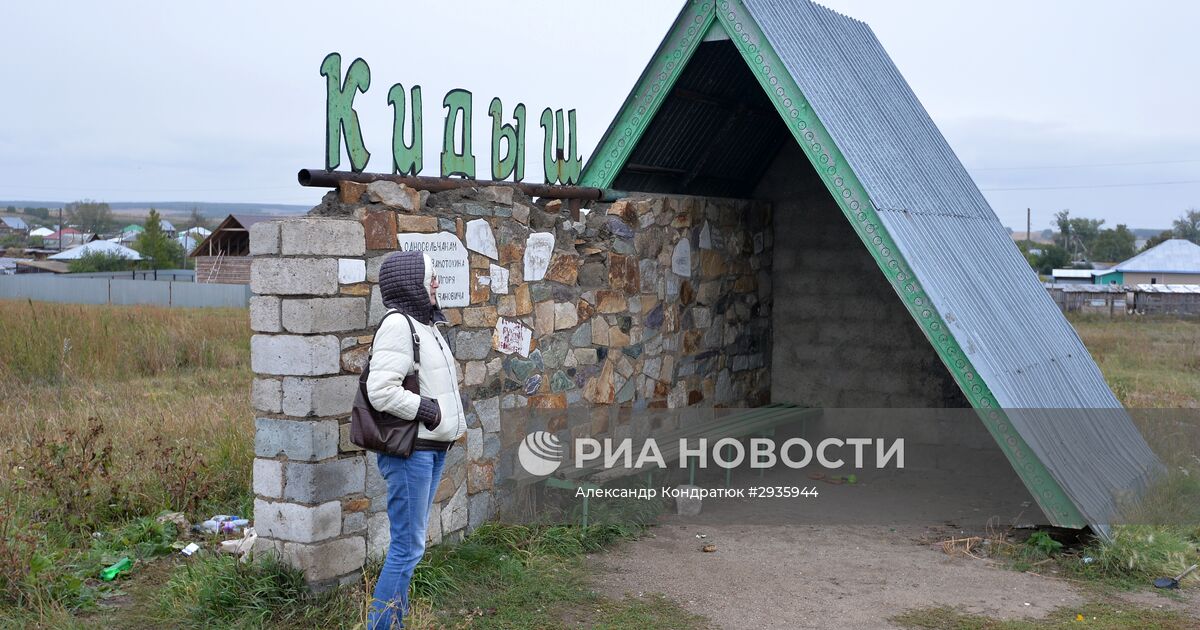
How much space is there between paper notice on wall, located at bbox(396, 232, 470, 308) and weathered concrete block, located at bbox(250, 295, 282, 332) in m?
0.89

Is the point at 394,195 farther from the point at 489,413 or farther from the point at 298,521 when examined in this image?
the point at 298,521

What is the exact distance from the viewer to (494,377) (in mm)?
6488

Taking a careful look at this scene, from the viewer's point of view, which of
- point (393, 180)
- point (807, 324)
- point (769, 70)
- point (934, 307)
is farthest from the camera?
point (807, 324)

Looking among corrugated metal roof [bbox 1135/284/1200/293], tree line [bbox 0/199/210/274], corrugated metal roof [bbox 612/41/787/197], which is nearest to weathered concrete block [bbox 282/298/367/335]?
corrugated metal roof [bbox 612/41/787/197]

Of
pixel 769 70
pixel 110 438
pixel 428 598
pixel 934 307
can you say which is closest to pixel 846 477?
pixel 934 307

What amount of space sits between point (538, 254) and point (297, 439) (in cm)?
226

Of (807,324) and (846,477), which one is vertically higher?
(807,324)

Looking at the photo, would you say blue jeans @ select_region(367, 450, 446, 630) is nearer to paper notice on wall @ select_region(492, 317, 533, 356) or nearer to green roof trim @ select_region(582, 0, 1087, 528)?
paper notice on wall @ select_region(492, 317, 533, 356)

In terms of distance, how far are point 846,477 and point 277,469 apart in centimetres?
518

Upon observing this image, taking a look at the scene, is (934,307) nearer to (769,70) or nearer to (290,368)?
(769,70)

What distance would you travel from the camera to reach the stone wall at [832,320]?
31.8 ft

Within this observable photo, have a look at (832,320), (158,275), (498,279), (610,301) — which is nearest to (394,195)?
(498,279)

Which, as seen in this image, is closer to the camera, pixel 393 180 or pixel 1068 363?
pixel 393 180

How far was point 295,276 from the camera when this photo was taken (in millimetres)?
5148
